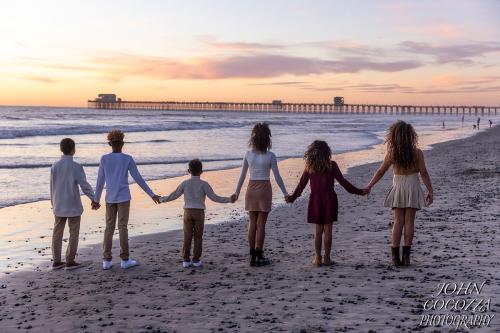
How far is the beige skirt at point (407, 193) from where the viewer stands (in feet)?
22.1

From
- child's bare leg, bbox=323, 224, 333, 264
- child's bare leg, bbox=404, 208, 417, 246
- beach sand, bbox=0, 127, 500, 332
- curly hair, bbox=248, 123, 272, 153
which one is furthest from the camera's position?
curly hair, bbox=248, 123, 272, 153

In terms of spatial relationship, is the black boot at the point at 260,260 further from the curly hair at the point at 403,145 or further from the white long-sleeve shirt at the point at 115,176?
the curly hair at the point at 403,145

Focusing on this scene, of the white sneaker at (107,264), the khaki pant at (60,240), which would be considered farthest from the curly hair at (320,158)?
the khaki pant at (60,240)

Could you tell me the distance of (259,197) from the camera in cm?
706

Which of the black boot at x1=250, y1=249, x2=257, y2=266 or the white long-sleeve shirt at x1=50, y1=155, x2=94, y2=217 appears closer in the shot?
the black boot at x1=250, y1=249, x2=257, y2=266

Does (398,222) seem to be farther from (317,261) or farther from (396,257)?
(317,261)

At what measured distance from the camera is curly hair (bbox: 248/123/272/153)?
23.1 feet

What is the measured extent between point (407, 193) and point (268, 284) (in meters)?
1.96

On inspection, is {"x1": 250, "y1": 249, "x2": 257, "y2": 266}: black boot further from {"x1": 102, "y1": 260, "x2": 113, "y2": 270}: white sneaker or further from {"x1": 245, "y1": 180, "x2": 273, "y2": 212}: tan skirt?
{"x1": 102, "y1": 260, "x2": 113, "y2": 270}: white sneaker

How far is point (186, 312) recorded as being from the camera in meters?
5.30

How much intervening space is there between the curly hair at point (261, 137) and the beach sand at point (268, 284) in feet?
4.76

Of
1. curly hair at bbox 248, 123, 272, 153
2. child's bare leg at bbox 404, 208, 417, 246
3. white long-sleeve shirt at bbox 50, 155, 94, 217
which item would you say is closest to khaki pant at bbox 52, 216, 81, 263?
white long-sleeve shirt at bbox 50, 155, 94, 217

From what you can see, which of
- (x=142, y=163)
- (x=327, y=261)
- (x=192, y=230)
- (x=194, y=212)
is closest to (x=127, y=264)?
(x=192, y=230)

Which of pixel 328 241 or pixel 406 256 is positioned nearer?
pixel 406 256
